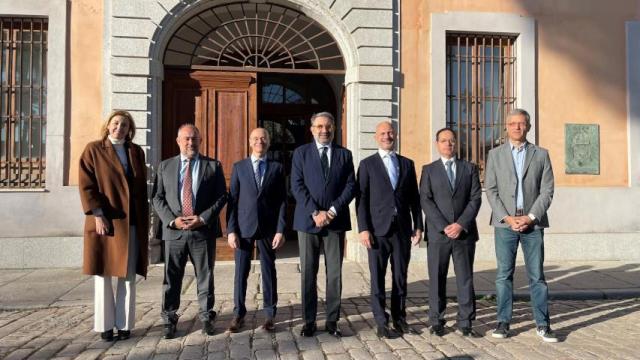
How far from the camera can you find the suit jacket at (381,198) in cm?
409

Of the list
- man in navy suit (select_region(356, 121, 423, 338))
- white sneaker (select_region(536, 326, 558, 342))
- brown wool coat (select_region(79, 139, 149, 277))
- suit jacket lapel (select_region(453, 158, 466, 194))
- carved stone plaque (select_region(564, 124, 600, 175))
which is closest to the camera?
brown wool coat (select_region(79, 139, 149, 277))

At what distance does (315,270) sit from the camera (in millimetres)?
4129

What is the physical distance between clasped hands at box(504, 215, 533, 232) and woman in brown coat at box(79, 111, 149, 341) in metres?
3.26

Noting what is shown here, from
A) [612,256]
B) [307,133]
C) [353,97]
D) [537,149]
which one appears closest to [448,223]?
[537,149]

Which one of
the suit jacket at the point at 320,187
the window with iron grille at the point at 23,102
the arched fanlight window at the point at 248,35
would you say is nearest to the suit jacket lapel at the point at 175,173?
the suit jacket at the point at 320,187

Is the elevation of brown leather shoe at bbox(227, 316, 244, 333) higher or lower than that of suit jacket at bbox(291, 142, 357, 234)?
lower

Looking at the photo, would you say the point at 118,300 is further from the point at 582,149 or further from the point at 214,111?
the point at 582,149

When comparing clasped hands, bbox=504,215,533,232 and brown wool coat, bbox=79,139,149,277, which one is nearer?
brown wool coat, bbox=79,139,149,277

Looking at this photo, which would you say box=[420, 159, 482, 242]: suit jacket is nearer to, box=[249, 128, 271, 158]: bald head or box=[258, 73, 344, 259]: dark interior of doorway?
box=[249, 128, 271, 158]: bald head

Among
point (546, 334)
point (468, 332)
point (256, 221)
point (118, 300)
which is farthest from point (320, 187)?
point (546, 334)

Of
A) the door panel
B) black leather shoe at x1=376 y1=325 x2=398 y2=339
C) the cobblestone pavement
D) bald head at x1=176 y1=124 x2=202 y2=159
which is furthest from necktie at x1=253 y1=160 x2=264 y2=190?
the door panel

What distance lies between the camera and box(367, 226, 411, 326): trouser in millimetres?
4105

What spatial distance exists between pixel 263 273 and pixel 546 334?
2.56 meters

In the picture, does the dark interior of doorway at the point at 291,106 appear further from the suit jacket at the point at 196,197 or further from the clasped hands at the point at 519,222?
the clasped hands at the point at 519,222
